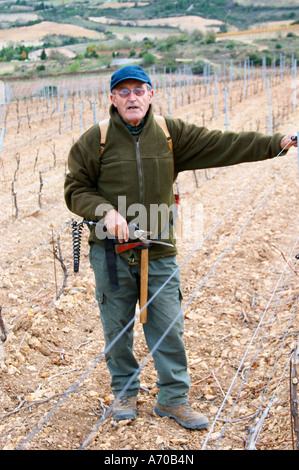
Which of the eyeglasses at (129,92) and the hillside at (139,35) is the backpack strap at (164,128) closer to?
the eyeglasses at (129,92)

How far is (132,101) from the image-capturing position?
266cm

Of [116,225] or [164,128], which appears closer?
[116,225]

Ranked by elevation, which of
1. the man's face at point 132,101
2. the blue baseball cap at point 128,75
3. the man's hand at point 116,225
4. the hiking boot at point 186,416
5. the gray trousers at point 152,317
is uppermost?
the blue baseball cap at point 128,75

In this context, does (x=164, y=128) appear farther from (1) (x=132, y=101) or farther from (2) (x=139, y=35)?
(2) (x=139, y=35)

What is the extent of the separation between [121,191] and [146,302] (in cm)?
53

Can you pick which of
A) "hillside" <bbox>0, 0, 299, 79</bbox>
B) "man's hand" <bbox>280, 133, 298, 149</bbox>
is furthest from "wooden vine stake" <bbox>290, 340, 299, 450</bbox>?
"hillside" <bbox>0, 0, 299, 79</bbox>

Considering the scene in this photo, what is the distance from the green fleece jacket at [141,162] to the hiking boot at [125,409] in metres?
0.74

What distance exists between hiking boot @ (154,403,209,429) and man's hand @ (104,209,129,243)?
88cm

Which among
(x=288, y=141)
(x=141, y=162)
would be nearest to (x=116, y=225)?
(x=141, y=162)

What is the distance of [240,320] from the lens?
4.14 meters

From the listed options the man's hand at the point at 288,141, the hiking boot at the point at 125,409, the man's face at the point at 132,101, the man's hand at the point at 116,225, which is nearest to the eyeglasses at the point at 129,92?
the man's face at the point at 132,101

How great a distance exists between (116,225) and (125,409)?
949 millimetres

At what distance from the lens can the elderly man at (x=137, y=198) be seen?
2689 mm

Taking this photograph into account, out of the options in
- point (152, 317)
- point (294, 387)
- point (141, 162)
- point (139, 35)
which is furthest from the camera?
point (139, 35)
